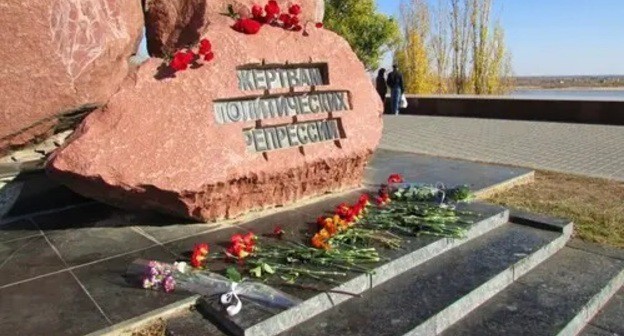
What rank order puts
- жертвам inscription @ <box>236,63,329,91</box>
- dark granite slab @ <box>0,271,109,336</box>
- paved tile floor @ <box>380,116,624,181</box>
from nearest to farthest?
dark granite slab @ <box>0,271,109,336</box> < жертвам inscription @ <box>236,63,329,91</box> < paved tile floor @ <box>380,116,624,181</box>

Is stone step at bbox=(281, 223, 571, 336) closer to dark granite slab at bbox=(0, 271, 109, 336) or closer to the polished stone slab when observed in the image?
the polished stone slab

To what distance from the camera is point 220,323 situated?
8.11ft

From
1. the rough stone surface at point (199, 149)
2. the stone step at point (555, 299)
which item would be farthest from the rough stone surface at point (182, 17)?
the stone step at point (555, 299)

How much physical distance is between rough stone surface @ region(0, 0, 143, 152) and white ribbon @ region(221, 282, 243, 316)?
214 centimetres

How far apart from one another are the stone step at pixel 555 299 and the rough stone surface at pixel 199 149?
1.85 m

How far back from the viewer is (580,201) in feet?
16.3

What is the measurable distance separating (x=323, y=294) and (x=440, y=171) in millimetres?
3587

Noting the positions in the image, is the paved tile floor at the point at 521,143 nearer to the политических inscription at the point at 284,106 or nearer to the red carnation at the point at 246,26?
the политических inscription at the point at 284,106

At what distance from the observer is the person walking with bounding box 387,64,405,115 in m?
15.2

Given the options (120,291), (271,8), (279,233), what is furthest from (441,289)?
(271,8)

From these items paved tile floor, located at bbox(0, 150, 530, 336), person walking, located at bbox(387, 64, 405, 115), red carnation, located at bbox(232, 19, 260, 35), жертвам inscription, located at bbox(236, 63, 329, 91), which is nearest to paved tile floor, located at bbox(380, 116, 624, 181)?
person walking, located at bbox(387, 64, 405, 115)

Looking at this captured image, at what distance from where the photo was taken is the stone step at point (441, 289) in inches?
99.5

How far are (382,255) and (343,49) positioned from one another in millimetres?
2192

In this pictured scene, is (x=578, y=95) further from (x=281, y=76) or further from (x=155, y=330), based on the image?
(x=155, y=330)
